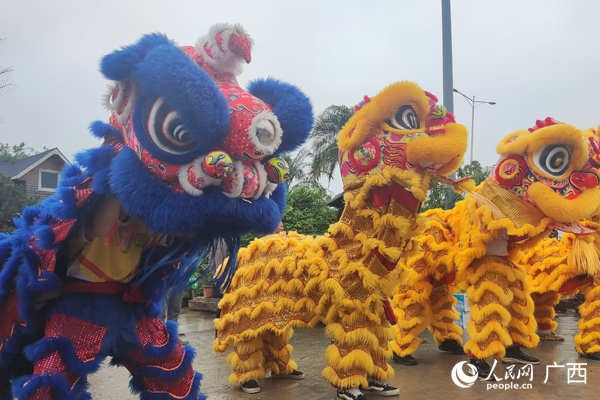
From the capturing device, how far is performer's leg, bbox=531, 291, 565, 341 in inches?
207

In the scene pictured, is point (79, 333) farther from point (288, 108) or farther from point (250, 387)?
point (250, 387)

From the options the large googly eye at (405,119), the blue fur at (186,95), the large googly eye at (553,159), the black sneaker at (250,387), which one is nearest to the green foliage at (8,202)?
the black sneaker at (250,387)

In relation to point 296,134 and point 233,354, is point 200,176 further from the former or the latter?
point 233,354

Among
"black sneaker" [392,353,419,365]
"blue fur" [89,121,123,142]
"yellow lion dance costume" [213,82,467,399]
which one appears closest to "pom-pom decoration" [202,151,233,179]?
"blue fur" [89,121,123,142]

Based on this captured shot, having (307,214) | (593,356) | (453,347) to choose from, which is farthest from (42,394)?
(307,214)

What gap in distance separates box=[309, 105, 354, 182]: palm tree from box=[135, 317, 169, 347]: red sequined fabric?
9.12m

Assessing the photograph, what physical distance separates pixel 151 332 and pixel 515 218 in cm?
291

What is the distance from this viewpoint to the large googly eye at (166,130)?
1.64 meters

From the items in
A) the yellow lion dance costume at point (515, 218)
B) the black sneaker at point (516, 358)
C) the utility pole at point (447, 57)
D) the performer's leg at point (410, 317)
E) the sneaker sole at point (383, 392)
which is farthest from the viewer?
the utility pole at point (447, 57)

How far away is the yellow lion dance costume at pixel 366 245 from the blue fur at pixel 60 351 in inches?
58.5

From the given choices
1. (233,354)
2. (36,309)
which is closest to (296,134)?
(36,309)

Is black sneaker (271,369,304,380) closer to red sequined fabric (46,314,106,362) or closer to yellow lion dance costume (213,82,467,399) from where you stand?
yellow lion dance costume (213,82,467,399)

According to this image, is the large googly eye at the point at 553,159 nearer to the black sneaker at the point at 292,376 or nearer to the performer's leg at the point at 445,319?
the performer's leg at the point at 445,319

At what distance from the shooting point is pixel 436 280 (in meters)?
4.39
